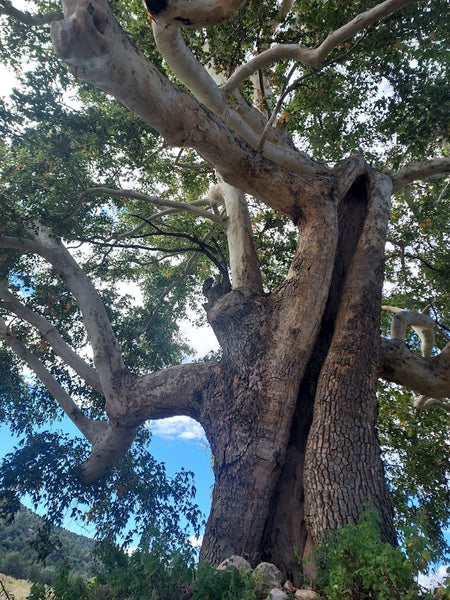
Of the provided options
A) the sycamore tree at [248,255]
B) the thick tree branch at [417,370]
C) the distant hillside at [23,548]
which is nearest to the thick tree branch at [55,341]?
the sycamore tree at [248,255]

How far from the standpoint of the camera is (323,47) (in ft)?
14.3

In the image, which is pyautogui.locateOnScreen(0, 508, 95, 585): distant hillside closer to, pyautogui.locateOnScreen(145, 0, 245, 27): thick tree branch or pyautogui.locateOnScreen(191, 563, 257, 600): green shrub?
pyautogui.locateOnScreen(191, 563, 257, 600): green shrub

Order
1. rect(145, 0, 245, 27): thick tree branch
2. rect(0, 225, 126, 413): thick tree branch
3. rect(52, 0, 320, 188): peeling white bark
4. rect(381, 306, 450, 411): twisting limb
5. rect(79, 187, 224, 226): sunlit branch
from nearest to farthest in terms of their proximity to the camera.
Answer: rect(52, 0, 320, 188): peeling white bark
rect(145, 0, 245, 27): thick tree branch
rect(0, 225, 126, 413): thick tree branch
rect(381, 306, 450, 411): twisting limb
rect(79, 187, 224, 226): sunlit branch

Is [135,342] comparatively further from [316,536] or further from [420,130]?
[420,130]

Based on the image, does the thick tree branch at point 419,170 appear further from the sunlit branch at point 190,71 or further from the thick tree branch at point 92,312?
the thick tree branch at point 92,312

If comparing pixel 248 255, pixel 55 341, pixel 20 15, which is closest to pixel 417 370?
pixel 248 255

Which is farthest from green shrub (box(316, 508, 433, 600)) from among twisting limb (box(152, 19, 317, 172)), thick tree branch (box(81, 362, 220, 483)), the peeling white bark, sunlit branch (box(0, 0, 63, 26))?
sunlit branch (box(0, 0, 63, 26))

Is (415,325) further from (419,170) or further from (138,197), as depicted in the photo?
(138,197)

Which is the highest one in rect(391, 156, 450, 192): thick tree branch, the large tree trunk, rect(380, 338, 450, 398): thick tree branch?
rect(391, 156, 450, 192): thick tree branch

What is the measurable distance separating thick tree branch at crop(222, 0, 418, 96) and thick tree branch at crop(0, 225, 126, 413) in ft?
10.5

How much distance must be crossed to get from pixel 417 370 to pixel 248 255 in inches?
106

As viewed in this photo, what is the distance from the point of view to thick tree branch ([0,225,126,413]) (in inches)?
202

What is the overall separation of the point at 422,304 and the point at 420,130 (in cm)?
358

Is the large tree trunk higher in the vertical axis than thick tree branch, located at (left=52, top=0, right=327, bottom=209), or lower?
lower
